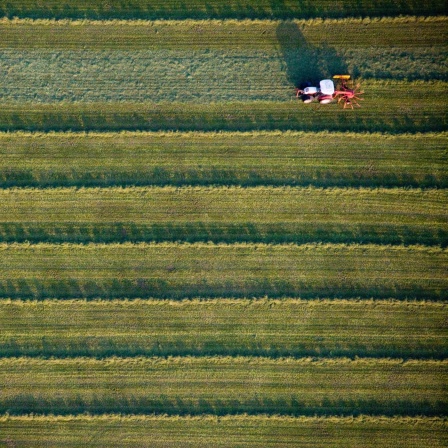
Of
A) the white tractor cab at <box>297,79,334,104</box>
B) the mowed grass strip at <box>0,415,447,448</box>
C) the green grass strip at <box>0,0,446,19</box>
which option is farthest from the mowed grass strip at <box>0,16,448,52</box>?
the mowed grass strip at <box>0,415,447,448</box>

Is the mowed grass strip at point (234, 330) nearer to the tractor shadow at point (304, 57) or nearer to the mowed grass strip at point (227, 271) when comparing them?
the mowed grass strip at point (227, 271)

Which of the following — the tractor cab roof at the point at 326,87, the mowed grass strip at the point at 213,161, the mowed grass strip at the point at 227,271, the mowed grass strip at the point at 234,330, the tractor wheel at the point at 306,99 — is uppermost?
the tractor cab roof at the point at 326,87

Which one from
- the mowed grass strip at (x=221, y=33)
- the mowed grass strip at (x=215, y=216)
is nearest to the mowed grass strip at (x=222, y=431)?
the mowed grass strip at (x=215, y=216)

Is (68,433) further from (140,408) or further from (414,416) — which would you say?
(414,416)

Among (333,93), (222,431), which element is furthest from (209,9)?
(222,431)

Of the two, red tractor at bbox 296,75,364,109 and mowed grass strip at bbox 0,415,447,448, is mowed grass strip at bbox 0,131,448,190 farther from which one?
mowed grass strip at bbox 0,415,447,448

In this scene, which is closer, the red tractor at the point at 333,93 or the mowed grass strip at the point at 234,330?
the red tractor at the point at 333,93

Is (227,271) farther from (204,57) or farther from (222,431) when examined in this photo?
(204,57)
